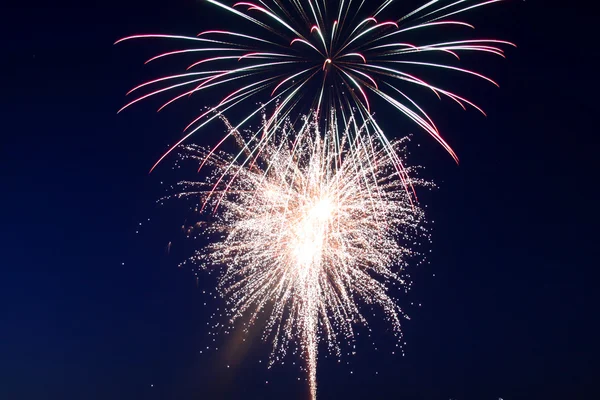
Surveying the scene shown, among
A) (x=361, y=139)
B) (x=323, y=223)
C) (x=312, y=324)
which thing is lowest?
(x=312, y=324)

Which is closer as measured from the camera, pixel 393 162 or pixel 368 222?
pixel 393 162

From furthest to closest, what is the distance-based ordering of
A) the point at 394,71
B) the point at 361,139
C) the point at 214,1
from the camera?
the point at 361,139, the point at 394,71, the point at 214,1

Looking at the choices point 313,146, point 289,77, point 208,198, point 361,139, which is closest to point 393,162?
point 361,139

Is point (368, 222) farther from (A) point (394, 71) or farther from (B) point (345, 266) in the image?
(A) point (394, 71)

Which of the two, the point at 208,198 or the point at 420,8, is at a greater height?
the point at 420,8

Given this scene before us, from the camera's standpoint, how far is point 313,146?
15156 millimetres

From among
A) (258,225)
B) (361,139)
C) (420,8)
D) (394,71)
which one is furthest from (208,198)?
(420,8)

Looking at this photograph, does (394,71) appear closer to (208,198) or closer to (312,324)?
(208,198)

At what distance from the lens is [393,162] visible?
577 inches

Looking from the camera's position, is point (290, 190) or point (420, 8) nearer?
point (420, 8)

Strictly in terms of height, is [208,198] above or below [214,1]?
below

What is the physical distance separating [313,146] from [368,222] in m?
2.26

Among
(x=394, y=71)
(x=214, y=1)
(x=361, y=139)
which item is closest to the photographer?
(x=214, y=1)

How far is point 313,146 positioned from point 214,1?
415 cm
